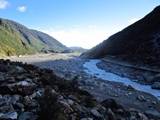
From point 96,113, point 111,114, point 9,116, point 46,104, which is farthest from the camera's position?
point 111,114

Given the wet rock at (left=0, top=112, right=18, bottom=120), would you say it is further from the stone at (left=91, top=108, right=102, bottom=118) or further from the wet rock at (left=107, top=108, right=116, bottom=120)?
the wet rock at (left=107, top=108, right=116, bottom=120)

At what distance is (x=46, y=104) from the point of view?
1299 centimetres

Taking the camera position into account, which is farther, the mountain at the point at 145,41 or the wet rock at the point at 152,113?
the mountain at the point at 145,41

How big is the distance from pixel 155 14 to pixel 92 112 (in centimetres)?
8496

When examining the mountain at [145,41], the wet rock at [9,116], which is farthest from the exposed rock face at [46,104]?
the mountain at [145,41]

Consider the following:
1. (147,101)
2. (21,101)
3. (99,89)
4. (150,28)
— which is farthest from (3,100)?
(150,28)

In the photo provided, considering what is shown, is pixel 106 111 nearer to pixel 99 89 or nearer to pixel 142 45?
pixel 99 89

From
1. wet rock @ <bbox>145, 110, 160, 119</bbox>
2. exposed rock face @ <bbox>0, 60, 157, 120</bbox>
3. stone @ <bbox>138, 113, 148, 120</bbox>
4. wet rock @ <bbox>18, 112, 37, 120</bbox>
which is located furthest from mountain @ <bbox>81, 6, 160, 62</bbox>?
wet rock @ <bbox>18, 112, 37, 120</bbox>

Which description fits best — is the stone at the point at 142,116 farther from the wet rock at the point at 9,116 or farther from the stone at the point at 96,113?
the wet rock at the point at 9,116

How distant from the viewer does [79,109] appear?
583 inches

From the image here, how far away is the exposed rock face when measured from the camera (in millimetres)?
12875

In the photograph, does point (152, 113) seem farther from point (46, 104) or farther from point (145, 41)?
point (145, 41)

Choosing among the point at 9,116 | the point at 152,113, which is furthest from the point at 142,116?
the point at 9,116

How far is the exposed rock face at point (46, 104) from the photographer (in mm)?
12875
